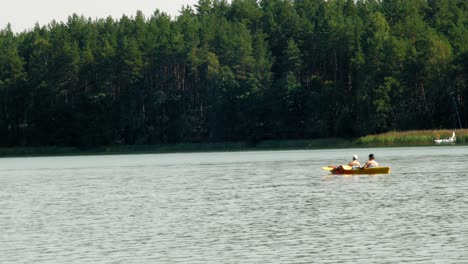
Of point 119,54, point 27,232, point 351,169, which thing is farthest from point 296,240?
point 119,54

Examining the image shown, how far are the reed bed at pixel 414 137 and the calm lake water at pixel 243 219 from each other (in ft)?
184

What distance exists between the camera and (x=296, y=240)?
108 ft

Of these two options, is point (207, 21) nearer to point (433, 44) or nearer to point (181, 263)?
point (433, 44)

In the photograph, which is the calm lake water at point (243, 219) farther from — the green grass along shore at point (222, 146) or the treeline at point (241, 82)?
the treeline at point (241, 82)

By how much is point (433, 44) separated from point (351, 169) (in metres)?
91.0

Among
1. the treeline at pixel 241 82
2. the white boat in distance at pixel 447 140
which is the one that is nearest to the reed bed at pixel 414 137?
the white boat in distance at pixel 447 140

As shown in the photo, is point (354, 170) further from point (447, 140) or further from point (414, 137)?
point (414, 137)

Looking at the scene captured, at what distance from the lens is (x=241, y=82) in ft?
530

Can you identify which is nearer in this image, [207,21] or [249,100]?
[249,100]

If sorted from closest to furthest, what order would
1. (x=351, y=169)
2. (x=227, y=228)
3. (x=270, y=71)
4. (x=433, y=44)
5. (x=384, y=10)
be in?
(x=227, y=228) < (x=351, y=169) < (x=433, y=44) < (x=270, y=71) < (x=384, y=10)

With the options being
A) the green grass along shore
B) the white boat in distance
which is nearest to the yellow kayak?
the white boat in distance

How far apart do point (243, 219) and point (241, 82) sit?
12226 cm

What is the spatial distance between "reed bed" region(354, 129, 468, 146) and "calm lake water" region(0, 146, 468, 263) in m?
56.2

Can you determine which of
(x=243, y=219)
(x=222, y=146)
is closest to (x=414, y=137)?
(x=222, y=146)
